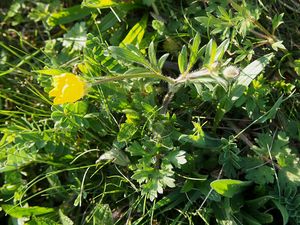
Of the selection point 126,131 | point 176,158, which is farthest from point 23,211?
point 176,158

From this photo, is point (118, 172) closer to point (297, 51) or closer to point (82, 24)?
point (82, 24)

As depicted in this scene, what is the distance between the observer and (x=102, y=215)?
2.51 meters

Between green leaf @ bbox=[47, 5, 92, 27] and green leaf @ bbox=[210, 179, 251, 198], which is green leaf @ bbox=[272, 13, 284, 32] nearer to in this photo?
green leaf @ bbox=[210, 179, 251, 198]

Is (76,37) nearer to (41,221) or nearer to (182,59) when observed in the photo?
(182,59)

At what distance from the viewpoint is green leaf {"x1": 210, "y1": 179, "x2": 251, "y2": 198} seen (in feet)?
7.45

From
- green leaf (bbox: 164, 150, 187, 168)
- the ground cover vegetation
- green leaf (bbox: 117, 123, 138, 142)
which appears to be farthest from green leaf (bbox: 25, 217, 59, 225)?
green leaf (bbox: 164, 150, 187, 168)

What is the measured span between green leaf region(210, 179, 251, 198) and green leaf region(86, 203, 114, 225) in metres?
0.56

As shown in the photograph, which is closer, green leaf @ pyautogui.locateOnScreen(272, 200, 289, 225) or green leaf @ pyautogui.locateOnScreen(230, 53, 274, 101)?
green leaf @ pyautogui.locateOnScreen(272, 200, 289, 225)

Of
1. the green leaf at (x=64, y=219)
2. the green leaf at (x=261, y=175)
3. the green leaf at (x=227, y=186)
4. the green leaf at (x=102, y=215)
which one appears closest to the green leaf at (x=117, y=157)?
the green leaf at (x=102, y=215)

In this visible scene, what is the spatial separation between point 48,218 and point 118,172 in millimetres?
428

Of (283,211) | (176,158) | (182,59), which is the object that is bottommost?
(283,211)

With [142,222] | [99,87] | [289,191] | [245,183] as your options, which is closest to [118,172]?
[142,222]

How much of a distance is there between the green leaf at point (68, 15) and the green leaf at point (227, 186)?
1299 mm

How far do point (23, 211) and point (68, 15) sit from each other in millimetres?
1148
